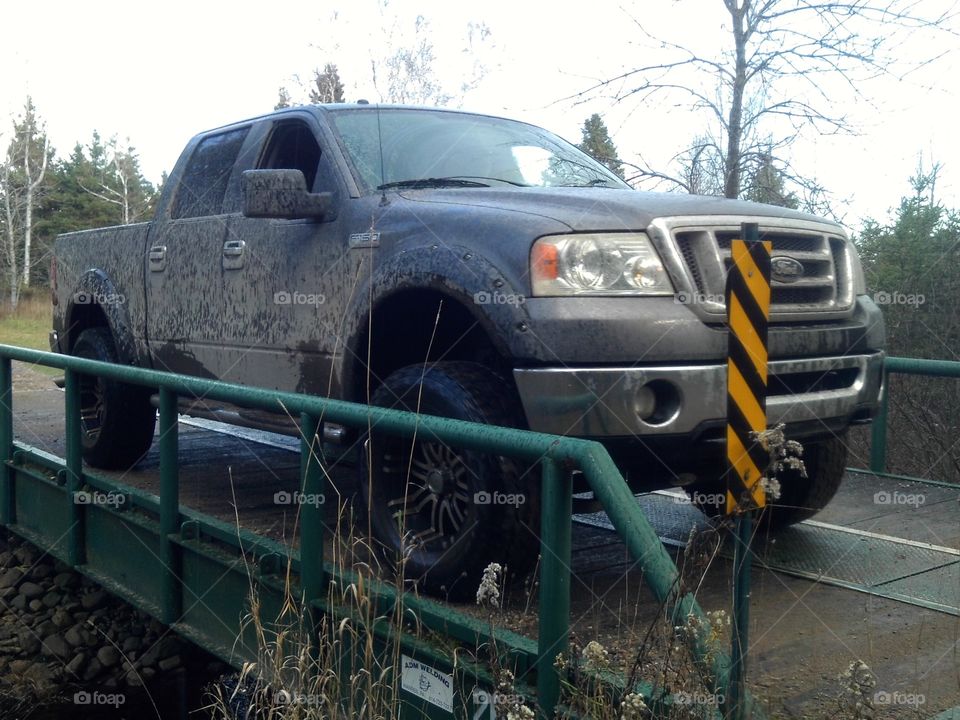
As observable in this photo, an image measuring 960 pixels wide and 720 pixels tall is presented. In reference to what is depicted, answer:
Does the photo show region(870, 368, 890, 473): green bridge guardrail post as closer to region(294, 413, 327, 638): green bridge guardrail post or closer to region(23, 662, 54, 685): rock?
region(294, 413, 327, 638): green bridge guardrail post

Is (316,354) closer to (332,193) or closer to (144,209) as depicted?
(332,193)

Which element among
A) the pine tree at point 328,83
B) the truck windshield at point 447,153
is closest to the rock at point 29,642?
the truck windshield at point 447,153

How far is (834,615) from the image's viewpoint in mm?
3693

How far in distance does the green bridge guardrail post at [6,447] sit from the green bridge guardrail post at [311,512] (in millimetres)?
3277

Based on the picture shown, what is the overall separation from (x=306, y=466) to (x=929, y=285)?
6966 millimetres

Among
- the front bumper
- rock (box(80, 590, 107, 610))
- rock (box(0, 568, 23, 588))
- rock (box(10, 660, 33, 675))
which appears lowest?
rock (box(10, 660, 33, 675))

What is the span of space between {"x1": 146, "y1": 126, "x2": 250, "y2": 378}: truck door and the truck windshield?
0.98 meters

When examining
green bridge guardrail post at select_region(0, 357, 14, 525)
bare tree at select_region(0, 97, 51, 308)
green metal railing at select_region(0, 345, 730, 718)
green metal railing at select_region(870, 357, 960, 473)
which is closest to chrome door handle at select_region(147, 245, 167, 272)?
green metal railing at select_region(0, 345, 730, 718)

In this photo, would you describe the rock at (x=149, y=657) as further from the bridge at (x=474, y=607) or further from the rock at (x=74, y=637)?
the bridge at (x=474, y=607)

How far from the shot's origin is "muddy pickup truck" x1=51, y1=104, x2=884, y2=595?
347cm

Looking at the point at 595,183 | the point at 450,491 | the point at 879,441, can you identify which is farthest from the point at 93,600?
the point at 879,441

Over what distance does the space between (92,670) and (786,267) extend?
490cm

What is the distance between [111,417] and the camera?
5859 mm

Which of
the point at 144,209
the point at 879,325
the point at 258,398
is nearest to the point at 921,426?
the point at 879,325
